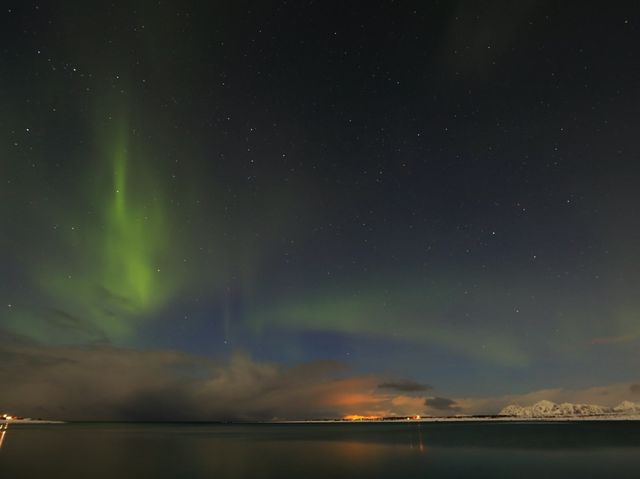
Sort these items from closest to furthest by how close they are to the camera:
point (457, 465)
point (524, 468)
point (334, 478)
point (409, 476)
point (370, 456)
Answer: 1. point (334, 478)
2. point (409, 476)
3. point (524, 468)
4. point (457, 465)
5. point (370, 456)

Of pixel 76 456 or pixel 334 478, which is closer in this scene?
pixel 334 478

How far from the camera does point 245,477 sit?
137ft

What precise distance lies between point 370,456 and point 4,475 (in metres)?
37.3

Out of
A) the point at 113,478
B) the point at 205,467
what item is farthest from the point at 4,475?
the point at 205,467

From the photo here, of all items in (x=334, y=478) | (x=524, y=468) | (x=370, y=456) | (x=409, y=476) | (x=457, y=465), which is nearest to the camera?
(x=334, y=478)

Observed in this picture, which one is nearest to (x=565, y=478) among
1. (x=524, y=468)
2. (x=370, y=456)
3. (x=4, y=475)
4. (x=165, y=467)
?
(x=524, y=468)

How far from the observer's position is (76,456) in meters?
61.8

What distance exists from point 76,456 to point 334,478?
38949 mm

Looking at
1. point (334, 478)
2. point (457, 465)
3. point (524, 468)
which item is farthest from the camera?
point (457, 465)

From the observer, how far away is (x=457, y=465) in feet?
168

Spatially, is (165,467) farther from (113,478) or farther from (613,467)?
(613,467)

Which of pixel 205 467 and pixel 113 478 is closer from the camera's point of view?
pixel 113 478

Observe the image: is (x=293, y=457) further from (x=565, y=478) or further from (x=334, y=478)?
(x=565, y=478)

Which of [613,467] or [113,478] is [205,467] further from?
[613,467]
